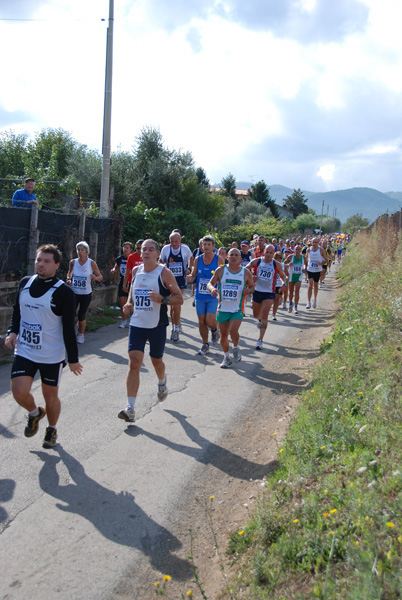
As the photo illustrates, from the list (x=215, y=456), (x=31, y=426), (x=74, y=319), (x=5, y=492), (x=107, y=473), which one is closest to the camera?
(x=5, y=492)

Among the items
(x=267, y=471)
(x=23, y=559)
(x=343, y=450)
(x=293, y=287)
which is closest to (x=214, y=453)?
(x=267, y=471)

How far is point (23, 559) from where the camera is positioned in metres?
3.56

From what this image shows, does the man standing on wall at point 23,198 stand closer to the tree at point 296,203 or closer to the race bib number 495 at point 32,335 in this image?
the race bib number 495 at point 32,335

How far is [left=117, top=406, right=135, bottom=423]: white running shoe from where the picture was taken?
595 centimetres

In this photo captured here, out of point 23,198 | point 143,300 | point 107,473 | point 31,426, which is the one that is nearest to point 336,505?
point 107,473

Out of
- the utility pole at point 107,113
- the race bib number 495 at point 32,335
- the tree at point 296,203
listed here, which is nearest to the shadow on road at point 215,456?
the race bib number 495 at point 32,335

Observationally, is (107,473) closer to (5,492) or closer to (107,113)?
(5,492)

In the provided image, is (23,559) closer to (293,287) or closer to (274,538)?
(274,538)

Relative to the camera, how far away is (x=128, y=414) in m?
5.98

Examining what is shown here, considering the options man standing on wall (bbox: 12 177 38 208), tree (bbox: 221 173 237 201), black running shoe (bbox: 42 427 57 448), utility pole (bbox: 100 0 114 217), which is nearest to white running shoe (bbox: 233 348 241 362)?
black running shoe (bbox: 42 427 57 448)

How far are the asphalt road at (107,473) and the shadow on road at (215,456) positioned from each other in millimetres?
22

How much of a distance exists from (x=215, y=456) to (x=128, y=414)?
45.3 inches

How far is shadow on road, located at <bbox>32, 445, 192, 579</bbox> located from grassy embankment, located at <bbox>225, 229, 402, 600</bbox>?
486 millimetres

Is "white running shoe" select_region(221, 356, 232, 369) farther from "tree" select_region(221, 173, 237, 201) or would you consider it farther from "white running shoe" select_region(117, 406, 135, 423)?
"tree" select_region(221, 173, 237, 201)
